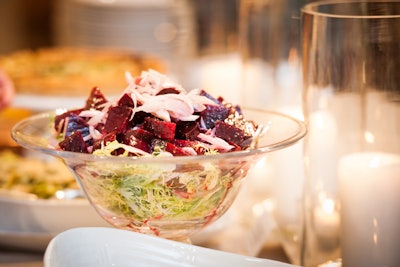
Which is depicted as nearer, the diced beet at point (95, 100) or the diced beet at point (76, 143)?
the diced beet at point (76, 143)

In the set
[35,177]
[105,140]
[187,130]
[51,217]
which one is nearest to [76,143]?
[105,140]

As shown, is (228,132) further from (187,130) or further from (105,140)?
(105,140)

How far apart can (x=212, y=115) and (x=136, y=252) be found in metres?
0.20

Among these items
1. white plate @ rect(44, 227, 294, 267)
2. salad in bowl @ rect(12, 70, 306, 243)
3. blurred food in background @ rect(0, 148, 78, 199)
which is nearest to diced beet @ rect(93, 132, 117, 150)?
salad in bowl @ rect(12, 70, 306, 243)

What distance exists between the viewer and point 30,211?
4.44 ft

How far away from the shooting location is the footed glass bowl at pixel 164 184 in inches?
34.7

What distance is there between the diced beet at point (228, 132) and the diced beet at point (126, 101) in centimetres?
12

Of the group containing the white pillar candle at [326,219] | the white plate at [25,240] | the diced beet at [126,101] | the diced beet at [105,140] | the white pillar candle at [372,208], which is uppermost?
the diced beet at [126,101]

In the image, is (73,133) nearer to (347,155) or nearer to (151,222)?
(151,222)

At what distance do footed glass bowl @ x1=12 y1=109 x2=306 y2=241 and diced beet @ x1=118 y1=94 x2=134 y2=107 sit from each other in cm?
10

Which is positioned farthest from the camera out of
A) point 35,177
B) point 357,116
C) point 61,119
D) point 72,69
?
point 72,69

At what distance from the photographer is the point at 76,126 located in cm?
100

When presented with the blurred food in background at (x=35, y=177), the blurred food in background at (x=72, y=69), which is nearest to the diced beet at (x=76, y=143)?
the blurred food in background at (x=35, y=177)

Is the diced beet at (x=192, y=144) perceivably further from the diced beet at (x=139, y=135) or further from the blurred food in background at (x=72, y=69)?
the blurred food in background at (x=72, y=69)
